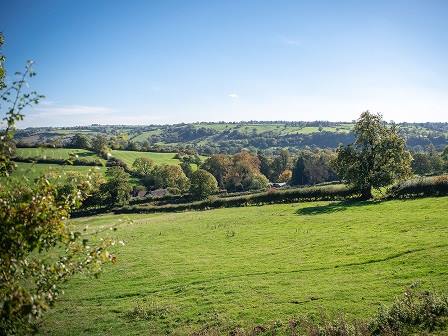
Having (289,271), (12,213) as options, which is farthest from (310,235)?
(12,213)

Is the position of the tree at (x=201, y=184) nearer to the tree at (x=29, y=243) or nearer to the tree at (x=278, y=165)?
the tree at (x=278, y=165)

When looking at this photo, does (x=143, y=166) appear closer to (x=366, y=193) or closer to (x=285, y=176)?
(x=285, y=176)

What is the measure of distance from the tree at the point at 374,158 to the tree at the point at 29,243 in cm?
5476

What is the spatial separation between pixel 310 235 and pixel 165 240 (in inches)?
736

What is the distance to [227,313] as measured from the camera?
2345 centimetres

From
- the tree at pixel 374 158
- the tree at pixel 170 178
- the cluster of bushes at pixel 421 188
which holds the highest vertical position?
the tree at pixel 374 158

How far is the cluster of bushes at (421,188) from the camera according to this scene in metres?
52.0

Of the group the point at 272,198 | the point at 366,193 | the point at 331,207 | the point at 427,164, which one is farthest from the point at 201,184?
the point at 427,164

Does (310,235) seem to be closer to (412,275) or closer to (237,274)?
(237,274)

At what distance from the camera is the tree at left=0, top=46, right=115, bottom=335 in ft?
32.6

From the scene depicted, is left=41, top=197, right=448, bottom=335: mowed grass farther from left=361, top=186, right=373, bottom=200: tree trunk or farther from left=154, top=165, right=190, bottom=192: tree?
left=154, top=165, right=190, bottom=192: tree

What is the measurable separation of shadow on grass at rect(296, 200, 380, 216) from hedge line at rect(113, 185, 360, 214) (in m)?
6.03

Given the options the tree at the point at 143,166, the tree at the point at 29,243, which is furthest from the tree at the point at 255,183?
the tree at the point at 29,243

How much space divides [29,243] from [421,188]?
5547cm
